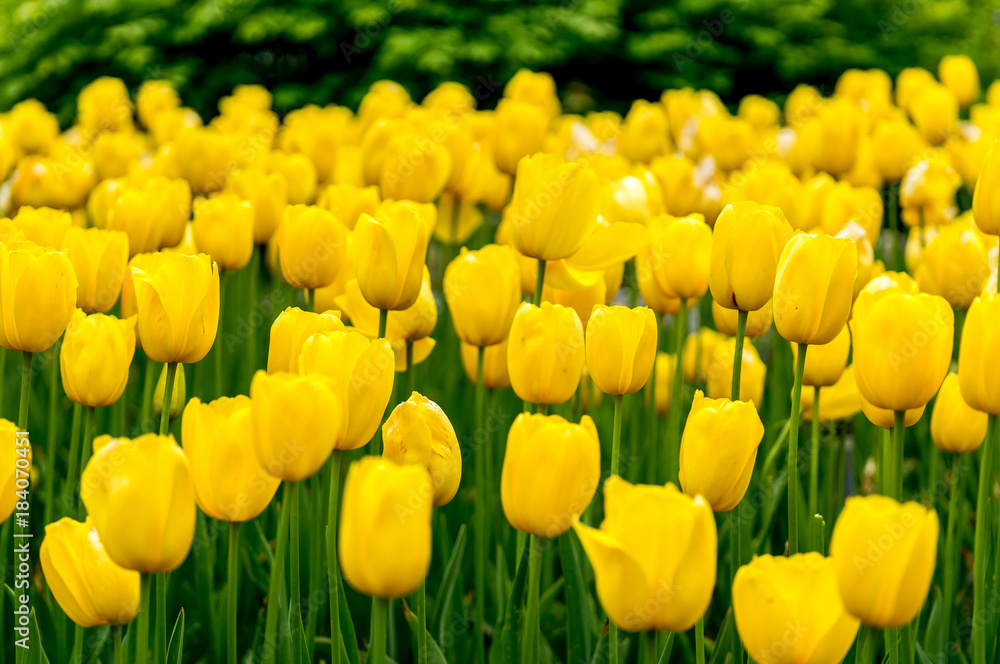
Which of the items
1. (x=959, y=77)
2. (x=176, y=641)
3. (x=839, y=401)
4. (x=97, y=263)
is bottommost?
(x=176, y=641)

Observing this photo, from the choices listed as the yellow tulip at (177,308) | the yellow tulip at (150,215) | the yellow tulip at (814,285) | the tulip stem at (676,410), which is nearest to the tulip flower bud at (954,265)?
the tulip stem at (676,410)

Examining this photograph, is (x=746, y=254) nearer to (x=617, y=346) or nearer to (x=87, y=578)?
(x=617, y=346)

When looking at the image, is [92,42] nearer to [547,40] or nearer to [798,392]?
[547,40]

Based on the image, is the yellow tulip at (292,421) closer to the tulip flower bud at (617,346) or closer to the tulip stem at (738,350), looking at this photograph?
the tulip flower bud at (617,346)

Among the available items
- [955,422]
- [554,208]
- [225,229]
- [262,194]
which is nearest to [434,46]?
[262,194]

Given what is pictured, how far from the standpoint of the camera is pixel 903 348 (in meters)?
1.18

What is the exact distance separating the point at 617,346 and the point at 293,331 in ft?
1.38

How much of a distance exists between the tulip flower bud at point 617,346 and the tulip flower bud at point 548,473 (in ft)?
0.89

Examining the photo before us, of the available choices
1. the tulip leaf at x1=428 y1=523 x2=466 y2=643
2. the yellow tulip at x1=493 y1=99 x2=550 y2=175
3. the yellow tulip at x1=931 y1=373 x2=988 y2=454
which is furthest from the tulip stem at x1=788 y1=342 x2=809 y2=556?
the yellow tulip at x1=493 y1=99 x2=550 y2=175

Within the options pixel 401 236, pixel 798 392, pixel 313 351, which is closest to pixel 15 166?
pixel 401 236

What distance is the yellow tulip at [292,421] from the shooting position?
0.99m

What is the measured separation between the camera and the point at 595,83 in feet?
24.2

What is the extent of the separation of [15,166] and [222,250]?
5.21ft

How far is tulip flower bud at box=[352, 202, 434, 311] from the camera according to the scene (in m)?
1.53
